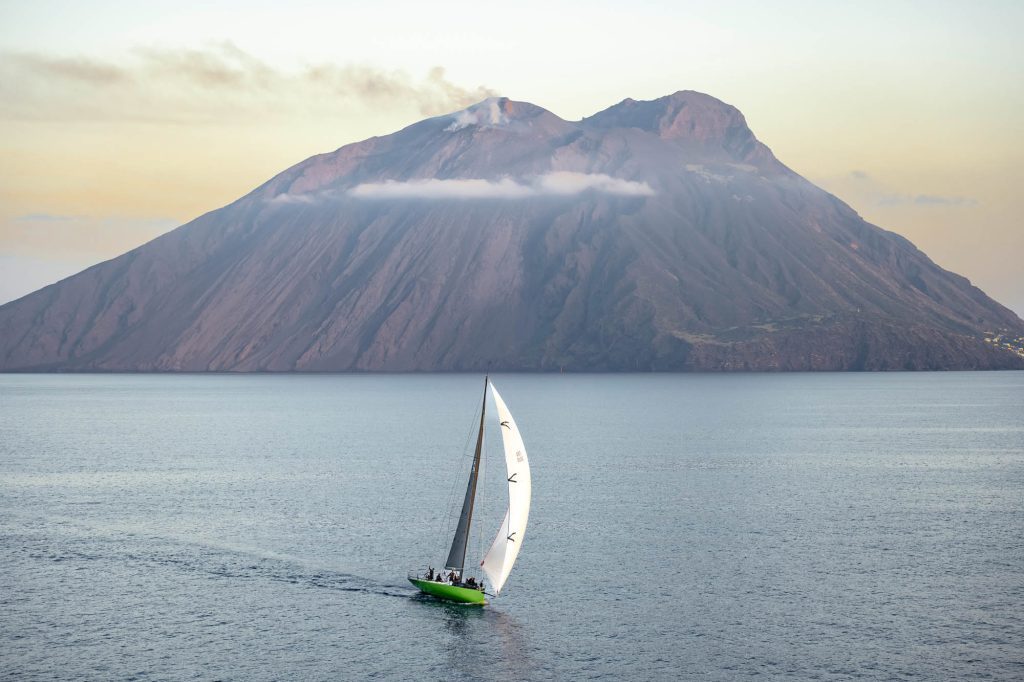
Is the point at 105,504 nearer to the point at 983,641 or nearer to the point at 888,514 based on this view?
the point at 888,514

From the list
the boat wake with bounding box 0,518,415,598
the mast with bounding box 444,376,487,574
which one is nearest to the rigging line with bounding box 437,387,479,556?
the boat wake with bounding box 0,518,415,598

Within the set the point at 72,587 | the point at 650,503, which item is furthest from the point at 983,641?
the point at 72,587

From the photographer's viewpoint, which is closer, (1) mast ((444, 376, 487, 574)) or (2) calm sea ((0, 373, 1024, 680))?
(2) calm sea ((0, 373, 1024, 680))

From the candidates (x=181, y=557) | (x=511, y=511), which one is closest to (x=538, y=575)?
(x=511, y=511)

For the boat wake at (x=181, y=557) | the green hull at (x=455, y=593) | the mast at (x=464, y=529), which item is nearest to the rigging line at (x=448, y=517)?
the boat wake at (x=181, y=557)

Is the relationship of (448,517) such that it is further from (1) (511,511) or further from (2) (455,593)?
(1) (511,511)

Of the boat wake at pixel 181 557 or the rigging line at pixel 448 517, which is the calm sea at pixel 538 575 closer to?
the boat wake at pixel 181 557

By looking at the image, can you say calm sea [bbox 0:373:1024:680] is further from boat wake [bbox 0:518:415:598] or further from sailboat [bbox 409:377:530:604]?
sailboat [bbox 409:377:530:604]
